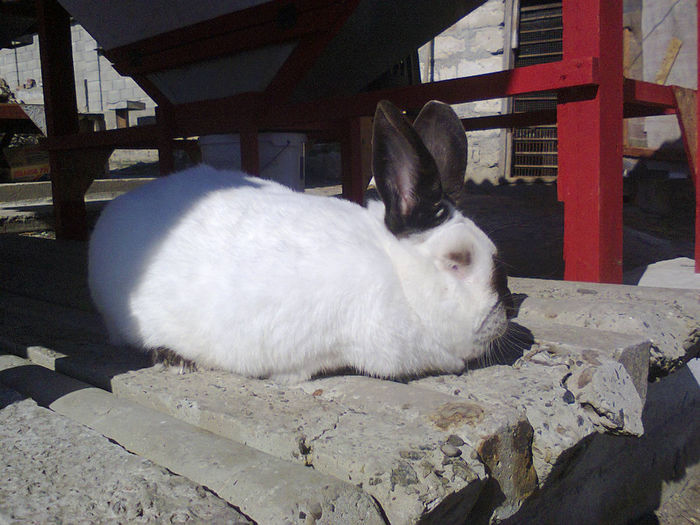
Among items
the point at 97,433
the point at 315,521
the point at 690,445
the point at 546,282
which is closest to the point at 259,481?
the point at 315,521

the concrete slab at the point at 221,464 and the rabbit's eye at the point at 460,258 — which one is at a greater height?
the rabbit's eye at the point at 460,258

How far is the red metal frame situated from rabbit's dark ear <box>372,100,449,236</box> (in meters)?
1.16

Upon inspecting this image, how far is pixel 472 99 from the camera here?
2.71 m

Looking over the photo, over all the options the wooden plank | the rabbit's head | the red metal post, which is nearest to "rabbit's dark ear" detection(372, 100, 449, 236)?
the rabbit's head

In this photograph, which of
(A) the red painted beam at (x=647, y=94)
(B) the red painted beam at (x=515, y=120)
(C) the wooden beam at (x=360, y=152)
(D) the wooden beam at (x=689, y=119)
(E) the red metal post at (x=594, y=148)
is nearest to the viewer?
(E) the red metal post at (x=594, y=148)

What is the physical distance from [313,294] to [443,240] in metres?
0.35

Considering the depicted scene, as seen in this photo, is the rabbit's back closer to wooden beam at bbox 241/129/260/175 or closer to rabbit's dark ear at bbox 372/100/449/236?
rabbit's dark ear at bbox 372/100/449/236

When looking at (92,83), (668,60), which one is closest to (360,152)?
(668,60)

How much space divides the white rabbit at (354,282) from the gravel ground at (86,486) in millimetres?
418

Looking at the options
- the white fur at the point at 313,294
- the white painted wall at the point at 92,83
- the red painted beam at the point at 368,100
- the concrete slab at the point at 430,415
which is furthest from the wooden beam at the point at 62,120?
the white painted wall at the point at 92,83

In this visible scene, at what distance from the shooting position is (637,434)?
1.57m

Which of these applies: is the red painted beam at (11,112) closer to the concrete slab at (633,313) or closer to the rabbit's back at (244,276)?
the rabbit's back at (244,276)

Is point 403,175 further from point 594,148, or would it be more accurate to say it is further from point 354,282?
point 594,148

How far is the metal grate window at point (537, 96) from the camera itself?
8039mm
